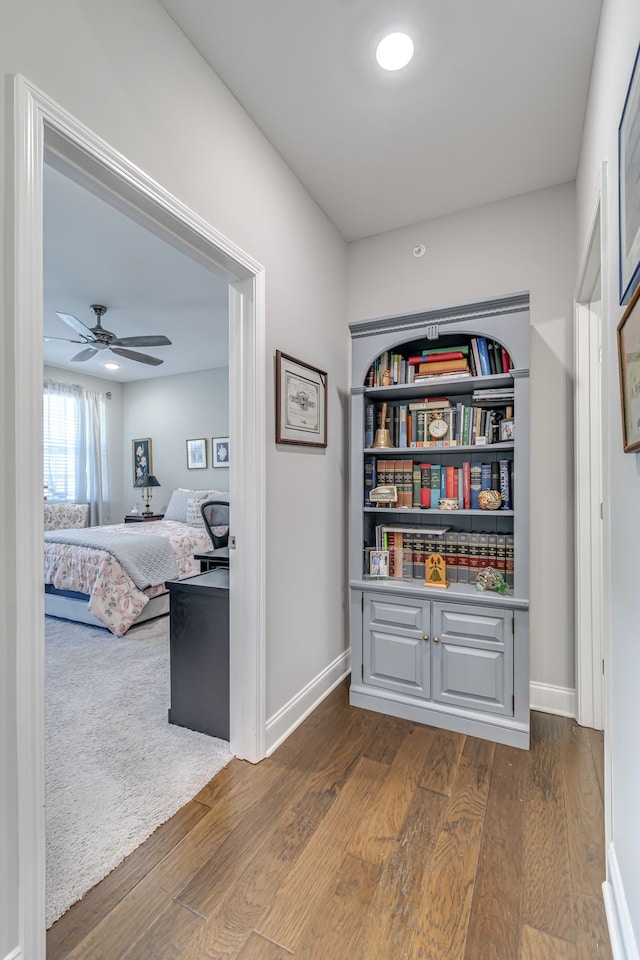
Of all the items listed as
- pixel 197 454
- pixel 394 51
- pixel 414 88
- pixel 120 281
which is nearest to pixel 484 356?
pixel 414 88

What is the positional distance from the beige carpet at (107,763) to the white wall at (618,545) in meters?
1.44

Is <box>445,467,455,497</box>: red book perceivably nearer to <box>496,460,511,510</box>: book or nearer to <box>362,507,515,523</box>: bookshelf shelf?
<box>362,507,515,523</box>: bookshelf shelf

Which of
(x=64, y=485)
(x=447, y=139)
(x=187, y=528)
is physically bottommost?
(x=187, y=528)

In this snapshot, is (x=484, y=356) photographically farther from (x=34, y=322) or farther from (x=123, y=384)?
(x=123, y=384)

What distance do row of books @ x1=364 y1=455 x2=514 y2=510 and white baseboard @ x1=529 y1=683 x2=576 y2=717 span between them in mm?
981

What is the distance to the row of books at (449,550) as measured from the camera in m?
2.27

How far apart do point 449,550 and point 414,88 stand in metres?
2.07

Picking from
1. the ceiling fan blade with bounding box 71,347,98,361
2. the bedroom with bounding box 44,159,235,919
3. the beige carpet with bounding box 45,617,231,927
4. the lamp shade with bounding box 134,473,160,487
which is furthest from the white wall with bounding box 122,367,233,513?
the beige carpet with bounding box 45,617,231,927

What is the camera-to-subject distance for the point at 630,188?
1006mm

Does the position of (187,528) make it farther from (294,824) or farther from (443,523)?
(294,824)

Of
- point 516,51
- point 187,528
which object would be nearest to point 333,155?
point 516,51

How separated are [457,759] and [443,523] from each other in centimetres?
115

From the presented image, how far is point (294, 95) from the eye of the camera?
182cm

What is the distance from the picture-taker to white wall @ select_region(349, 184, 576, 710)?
2277 millimetres
